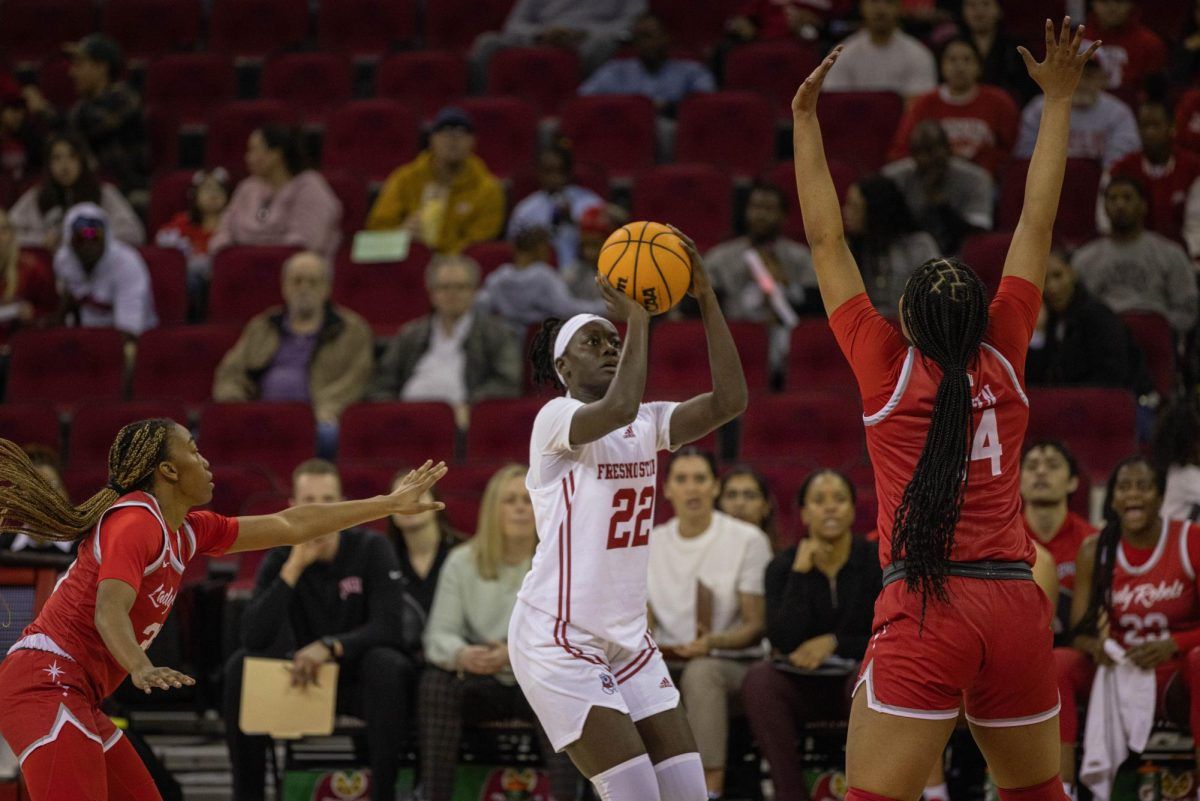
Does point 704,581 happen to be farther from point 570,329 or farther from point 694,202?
point 694,202

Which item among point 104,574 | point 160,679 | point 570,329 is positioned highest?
point 570,329

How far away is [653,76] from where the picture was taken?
11.7 metres

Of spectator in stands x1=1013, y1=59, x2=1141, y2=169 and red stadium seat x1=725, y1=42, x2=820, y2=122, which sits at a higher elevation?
red stadium seat x1=725, y1=42, x2=820, y2=122

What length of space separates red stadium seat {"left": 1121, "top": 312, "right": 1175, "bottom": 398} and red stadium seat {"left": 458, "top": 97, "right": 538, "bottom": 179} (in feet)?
14.6

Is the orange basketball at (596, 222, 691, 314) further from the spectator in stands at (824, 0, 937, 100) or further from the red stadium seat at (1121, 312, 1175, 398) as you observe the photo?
the spectator in stands at (824, 0, 937, 100)

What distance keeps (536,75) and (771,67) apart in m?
1.77

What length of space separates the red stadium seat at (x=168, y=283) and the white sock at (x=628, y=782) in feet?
22.5

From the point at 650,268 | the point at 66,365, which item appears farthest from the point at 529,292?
the point at 650,268

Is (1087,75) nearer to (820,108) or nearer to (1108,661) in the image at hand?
(820,108)

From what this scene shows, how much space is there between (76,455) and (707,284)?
5475 millimetres

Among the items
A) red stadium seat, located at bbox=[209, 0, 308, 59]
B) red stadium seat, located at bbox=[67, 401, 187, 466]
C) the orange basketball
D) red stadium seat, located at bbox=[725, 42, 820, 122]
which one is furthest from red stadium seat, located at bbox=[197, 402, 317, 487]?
red stadium seat, located at bbox=[209, 0, 308, 59]

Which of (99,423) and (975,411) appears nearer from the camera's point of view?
(975,411)

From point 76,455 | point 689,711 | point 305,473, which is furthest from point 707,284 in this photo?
point 76,455

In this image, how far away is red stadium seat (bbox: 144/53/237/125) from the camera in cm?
1248
